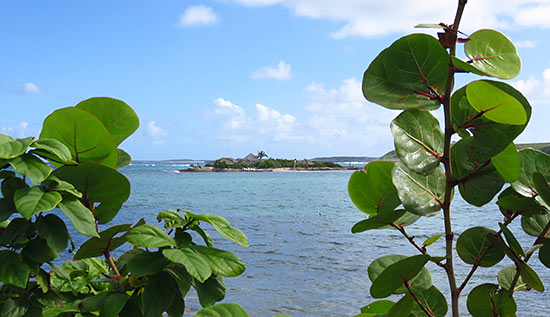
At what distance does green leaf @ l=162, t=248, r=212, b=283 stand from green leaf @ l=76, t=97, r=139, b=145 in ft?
0.93

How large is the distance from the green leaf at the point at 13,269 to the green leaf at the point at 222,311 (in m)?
0.40

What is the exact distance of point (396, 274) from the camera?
560 mm

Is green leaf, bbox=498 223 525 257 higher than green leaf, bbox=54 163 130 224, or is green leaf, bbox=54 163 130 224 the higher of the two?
green leaf, bbox=54 163 130 224

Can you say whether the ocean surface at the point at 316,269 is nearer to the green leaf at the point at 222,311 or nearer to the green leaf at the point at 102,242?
the green leaf at the point at 102,242

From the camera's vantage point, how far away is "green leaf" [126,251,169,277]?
76 centimetres

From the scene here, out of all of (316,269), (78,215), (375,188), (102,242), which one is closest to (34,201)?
(78,215)

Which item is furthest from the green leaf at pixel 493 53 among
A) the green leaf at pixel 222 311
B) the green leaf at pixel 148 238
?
the green leaf at pixel 148 238

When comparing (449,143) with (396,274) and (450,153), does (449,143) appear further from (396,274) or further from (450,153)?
(396,274)

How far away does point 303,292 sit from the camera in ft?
21.0

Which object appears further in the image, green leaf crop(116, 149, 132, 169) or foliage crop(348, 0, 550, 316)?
green leaf crop(116, 149, 132, 169)

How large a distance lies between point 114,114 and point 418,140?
608 millimetres

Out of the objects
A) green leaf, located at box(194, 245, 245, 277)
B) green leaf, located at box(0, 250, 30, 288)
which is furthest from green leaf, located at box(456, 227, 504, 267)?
green leaf, located at box(0, 250, 30, 288)

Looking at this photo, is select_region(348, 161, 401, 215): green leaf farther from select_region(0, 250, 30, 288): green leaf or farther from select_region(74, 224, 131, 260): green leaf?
select_region(0, 250, 30, 288): green leaf

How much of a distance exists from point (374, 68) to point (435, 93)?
3.1 inches
